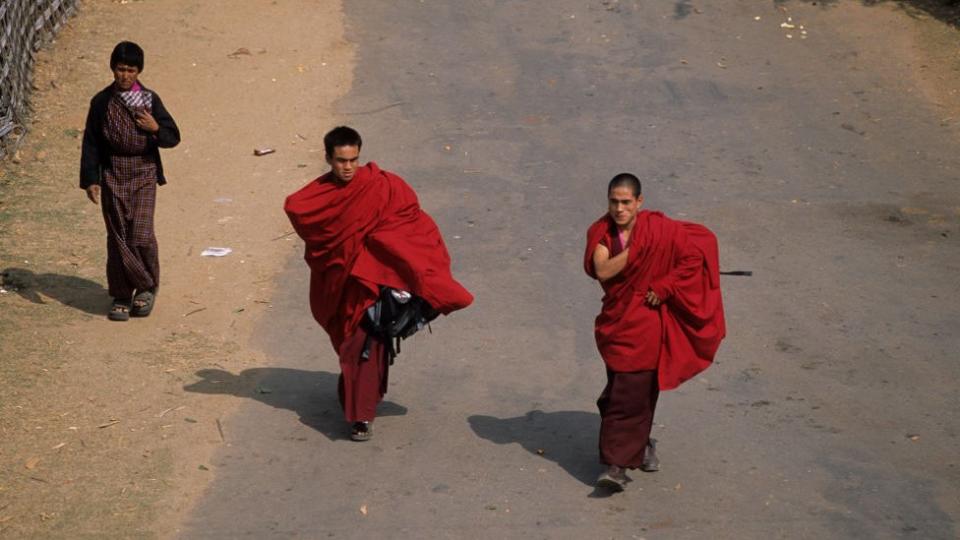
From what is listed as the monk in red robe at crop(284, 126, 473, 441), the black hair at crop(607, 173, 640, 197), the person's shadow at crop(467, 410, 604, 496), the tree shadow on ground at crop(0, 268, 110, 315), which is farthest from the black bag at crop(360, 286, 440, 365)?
the tree shadow on ground at crop(0, 268, 110, 315)

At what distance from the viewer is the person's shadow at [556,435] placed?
6562 millimetres

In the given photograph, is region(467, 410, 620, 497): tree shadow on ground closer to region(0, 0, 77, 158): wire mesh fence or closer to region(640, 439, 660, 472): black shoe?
region(640, 439, 660, 472): black shoe

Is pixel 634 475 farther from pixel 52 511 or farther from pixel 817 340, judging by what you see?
pixel 52 511

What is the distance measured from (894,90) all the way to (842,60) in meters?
0.84

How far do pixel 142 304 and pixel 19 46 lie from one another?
459 centimetres

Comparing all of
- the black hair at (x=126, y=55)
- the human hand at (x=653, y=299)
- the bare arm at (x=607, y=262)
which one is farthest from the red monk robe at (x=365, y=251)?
the black hair at (x=126, y=55)

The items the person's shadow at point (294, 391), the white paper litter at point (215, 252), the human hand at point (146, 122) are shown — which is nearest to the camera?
the person's shadow at point (294, 391)

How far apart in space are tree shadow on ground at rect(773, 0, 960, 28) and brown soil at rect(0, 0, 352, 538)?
5.21 m

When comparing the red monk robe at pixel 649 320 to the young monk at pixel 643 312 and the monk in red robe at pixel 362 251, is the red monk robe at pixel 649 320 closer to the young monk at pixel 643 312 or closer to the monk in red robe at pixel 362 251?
the young monk at pixel 643 312

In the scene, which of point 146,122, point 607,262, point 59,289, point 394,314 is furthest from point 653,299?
point 59,289

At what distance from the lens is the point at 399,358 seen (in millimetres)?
7938

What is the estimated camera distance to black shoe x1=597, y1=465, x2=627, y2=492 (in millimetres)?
6117

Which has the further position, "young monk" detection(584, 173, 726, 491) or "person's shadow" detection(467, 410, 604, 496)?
"person's shadow" detection(467, 410, 604, 496)

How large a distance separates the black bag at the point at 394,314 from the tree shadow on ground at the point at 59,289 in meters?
2.65
